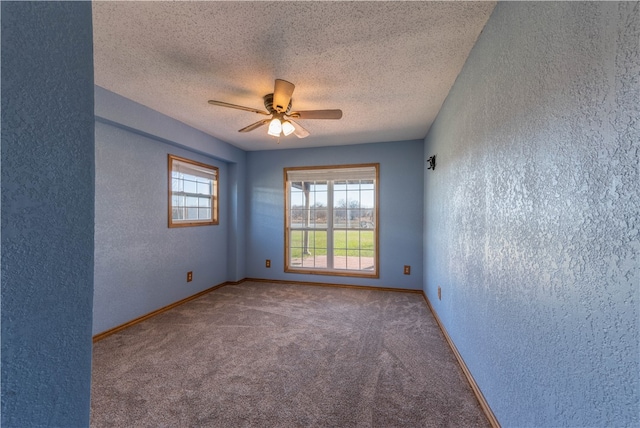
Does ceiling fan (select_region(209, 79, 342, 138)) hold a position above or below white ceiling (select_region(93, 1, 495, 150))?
below

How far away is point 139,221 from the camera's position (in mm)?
3029

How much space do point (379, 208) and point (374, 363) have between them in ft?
8.34

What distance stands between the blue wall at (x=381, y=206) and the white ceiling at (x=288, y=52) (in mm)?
1300

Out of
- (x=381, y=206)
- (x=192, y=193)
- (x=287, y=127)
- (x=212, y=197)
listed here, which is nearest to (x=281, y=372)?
(x=287, y=127)

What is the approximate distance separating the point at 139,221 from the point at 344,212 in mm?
2872

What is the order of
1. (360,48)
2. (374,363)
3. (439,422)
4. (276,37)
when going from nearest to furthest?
(439,422) → (276,37) → (360,48) → (374,363)

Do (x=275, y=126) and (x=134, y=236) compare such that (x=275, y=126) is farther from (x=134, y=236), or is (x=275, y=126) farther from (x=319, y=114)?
(x=134, y=236)

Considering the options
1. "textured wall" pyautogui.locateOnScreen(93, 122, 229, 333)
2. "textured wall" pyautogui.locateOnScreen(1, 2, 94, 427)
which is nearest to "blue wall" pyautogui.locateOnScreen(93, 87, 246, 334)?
"textured wall" pyautogui.locateOnScreen(93, 122, 229, 333)

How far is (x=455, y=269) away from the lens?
2.31 meters

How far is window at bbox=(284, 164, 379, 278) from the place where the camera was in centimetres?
445

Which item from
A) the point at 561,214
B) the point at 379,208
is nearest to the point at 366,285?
the point at 379,208

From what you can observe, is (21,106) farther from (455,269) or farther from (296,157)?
(296,157)

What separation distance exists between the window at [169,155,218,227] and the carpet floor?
1.24m

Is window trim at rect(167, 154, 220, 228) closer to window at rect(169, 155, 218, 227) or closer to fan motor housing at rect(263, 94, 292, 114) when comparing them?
window at rect(169, 155, 218, 227)
